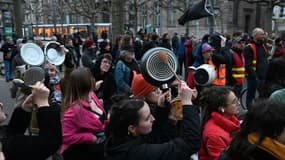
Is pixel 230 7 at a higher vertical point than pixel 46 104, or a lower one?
higher

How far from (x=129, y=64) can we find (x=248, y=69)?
8.05 ft

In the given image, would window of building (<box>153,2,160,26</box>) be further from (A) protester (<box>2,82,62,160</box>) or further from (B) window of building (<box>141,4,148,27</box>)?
(A) protester (<box>2,82,62,160</box>)

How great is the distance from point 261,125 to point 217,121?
1012 millimetres

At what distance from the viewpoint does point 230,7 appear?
4456 centimetres

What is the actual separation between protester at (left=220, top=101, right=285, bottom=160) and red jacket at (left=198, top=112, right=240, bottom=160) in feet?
2.53

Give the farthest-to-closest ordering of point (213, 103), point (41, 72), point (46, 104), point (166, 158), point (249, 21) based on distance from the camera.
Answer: point (249, 21), point (213, 103), point (41, 72), point (46, 104), point (166, 158)

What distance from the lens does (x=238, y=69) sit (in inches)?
277

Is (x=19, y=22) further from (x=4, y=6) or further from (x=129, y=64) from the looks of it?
(x=129, y=64)

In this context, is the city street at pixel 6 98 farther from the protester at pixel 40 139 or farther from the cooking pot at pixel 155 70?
the cooking pot at pixel 155 70

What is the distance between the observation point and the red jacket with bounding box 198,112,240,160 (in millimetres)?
2682

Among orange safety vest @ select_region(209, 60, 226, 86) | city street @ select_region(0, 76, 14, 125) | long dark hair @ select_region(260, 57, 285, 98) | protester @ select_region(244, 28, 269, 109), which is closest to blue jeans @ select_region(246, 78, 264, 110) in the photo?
protester @ select_region(244, 28, 269, 109)

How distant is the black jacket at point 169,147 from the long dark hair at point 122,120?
61 mm

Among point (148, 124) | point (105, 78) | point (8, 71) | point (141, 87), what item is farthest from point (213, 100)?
point (8, 71)

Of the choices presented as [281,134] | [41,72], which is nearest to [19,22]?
[41,72]
